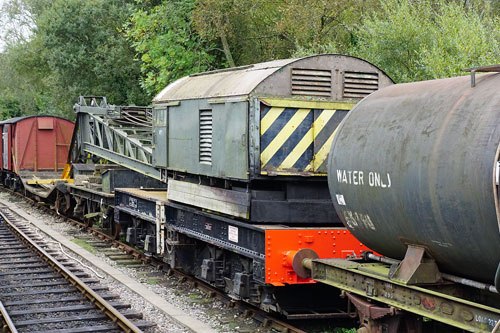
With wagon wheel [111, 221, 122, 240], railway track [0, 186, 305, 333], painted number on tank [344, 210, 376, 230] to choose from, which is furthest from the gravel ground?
painted number on tank [344, 210, 376, 230]

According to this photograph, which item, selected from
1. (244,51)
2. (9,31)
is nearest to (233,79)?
(244,51)

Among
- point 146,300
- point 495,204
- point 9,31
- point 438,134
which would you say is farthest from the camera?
point 9,31

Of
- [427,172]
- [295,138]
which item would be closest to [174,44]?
[295,138]

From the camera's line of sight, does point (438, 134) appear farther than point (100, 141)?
No

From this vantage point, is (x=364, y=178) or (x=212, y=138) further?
(x=212, y=138)

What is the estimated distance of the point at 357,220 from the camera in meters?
6.62

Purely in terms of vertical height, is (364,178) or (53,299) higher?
A: (364,178)

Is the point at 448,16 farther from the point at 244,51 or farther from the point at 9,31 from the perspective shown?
the point at 9,31

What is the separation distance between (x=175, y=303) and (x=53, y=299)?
1844mm

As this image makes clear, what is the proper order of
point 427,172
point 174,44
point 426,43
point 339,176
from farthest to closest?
point 174,44 → point 426,43 → point 339,176 → point 427,172

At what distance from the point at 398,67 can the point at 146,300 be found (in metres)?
8.93

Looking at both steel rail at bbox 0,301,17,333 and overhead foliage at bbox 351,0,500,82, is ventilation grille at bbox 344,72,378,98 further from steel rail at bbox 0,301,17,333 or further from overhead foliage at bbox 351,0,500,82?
steel rail at bbox 0,301,17,333

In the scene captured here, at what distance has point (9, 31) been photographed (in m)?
66.6

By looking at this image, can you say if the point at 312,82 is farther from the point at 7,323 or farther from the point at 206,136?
the point at 7,323
